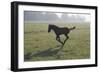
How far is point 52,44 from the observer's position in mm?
1581

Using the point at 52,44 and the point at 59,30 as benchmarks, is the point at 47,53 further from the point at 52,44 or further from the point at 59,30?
the point at 59,30

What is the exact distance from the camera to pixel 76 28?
5.43 feet

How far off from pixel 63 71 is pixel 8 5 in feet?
1.78

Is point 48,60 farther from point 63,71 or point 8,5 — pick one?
Result: point 8,5

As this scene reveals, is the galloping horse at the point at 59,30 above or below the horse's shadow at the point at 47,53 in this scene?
above

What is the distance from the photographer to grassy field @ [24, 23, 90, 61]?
60.0 inches

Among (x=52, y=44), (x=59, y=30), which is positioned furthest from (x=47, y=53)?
(x=59, y=30)

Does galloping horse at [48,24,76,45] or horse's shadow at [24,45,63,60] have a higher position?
galloping horse at [48,24,76,45]

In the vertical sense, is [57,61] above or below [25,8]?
below

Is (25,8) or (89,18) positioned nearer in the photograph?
(25,8)

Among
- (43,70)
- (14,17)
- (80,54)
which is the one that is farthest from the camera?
(80,54)

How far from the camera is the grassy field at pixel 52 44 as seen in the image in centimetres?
152

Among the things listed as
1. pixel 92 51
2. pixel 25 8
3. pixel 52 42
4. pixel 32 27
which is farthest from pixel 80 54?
pixel 25 8

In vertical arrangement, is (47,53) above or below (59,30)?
below
